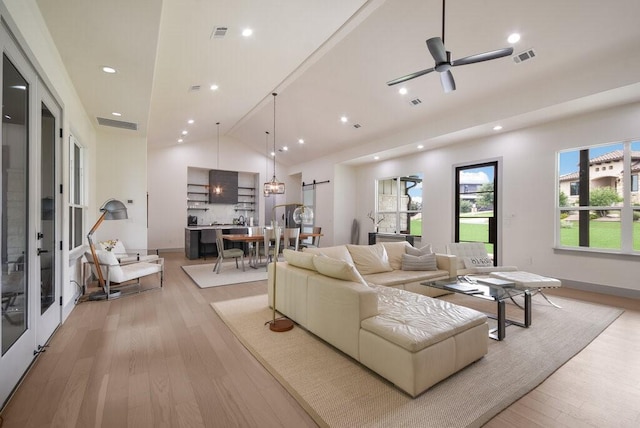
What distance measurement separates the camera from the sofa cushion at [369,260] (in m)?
4.05

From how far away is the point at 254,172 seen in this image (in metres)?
10.7

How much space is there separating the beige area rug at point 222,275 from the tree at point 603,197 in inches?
231

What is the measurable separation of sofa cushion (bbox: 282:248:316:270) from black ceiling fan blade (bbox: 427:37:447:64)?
7.69 ft

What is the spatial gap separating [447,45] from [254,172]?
787 cm

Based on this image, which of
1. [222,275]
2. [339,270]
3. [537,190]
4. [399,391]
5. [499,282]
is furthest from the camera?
[222,275]

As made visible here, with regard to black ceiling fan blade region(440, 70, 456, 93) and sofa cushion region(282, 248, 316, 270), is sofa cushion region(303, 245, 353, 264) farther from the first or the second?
black ceiling fan blade region(440, 70, 456, 93)

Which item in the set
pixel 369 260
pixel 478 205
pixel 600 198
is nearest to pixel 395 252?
pixel 369 260

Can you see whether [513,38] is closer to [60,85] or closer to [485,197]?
[485,197]

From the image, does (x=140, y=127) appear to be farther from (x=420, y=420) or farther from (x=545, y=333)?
(x=545, y=333)

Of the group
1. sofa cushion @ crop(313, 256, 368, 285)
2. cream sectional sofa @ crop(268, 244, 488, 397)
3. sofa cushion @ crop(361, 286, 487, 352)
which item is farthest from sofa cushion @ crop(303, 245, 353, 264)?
sofa cushion @ crop(361, 286, 487, 352)

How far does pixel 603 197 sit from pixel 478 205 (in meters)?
1.99

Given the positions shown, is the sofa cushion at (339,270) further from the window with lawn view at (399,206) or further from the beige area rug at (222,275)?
the window with lawn view at (399,206)

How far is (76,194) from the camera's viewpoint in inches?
178

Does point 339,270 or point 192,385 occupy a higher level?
point 339,270
